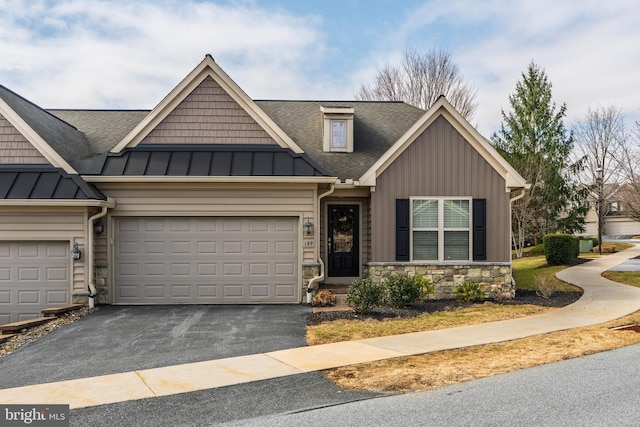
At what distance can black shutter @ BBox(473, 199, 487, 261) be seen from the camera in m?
13.3

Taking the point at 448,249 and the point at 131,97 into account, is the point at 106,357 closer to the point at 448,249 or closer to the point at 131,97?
the point at 448,249

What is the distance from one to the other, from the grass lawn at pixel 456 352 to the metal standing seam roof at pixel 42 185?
651 cm

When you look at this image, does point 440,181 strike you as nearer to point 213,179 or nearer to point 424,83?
point 213,179

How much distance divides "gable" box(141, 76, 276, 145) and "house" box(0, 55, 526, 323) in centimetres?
3

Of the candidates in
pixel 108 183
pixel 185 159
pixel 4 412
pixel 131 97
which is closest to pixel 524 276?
pixel 185 159

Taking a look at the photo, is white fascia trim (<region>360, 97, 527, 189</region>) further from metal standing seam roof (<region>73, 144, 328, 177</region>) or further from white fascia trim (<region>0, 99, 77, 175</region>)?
white fascia trim (<region>0, 99, 77, 175</region>)

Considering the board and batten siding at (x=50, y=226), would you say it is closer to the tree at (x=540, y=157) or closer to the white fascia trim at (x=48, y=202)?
the white fascia trim at (x=48, y=202)

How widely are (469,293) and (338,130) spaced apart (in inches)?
240

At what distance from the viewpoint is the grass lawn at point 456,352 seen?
21.1 feet

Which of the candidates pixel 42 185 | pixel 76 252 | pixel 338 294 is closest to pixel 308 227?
pixel 338 294

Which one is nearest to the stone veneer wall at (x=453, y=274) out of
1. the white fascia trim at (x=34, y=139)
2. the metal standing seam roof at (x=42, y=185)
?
the metal standing seam roof at (x=42, y=185)

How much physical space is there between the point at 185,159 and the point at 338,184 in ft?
13.1

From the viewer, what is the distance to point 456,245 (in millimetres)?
13344

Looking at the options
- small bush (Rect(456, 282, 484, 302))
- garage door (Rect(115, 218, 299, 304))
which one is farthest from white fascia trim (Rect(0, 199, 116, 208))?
small bush (Rect(456, 282, 484, 302))
